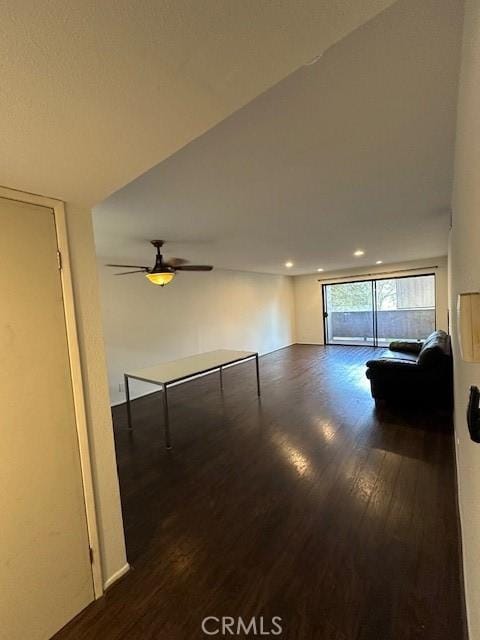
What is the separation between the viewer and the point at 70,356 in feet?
4.61

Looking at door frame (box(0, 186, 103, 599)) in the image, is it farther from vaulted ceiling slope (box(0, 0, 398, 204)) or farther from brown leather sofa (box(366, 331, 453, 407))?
brown leather sofa (box(366, 331, 453, 407))

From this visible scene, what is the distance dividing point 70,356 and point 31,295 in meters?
0.34

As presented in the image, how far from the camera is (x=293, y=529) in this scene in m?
1.84

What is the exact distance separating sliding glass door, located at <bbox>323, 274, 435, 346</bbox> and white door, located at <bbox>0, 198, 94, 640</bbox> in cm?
818

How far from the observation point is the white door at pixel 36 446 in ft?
3.92

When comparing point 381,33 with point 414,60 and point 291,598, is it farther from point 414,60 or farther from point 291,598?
point 291,598

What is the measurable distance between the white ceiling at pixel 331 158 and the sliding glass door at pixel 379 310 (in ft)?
14.8

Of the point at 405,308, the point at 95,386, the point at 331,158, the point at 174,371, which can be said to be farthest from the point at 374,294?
the point at 95,386

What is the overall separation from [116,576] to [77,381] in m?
1.14

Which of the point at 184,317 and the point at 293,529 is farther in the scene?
the point at 184,317

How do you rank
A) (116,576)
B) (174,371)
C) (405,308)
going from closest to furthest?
(116,576) → (174,371) → (405,308)

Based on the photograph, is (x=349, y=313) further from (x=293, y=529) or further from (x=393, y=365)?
(x=293, y=529)

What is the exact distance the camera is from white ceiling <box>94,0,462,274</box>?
1.05 meters

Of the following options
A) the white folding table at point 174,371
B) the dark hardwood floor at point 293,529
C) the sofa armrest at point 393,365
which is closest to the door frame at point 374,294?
the sofa armrest at point 393,365
